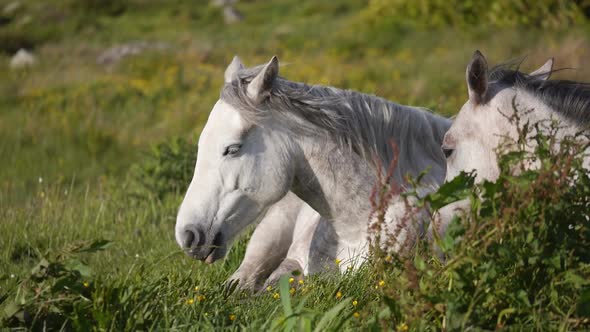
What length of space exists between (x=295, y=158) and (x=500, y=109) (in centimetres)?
104

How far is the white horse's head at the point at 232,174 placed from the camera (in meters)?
3.95

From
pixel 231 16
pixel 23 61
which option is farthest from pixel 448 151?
pixel 231 16

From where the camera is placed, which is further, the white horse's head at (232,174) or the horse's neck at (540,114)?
the white horse's head at (232,174)

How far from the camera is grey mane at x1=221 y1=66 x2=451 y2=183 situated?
4039 millimetres

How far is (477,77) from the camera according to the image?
146 inches

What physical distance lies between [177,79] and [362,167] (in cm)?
1119

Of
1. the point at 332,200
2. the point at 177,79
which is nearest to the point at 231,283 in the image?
the point at 332,200

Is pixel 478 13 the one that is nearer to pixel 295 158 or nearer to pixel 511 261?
pixel 295 158

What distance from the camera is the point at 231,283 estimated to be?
4.02m

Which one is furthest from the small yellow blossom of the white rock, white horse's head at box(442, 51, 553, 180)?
the white rock

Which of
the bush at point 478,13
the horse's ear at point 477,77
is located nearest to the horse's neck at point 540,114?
the horse's ear at point 477,77

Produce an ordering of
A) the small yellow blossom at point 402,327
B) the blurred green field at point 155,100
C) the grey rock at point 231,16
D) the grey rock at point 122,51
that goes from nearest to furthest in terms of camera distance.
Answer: the small yellow blossom at point 402,327
the blurred green field at point 155,100
the grey rock at point 122,51
the grey rock at point 231,16

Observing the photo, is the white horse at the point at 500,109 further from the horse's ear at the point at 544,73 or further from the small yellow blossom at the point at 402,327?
the small yellow blossom at the point at 402,327

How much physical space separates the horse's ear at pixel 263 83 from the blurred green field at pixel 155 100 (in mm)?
393
